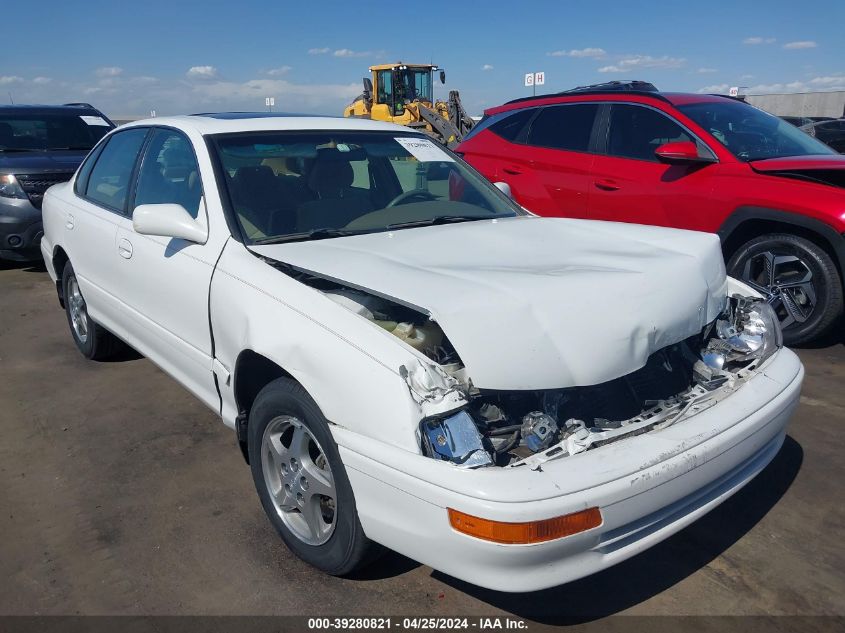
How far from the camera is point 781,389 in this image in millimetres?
2543

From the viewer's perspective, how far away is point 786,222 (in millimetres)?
4656

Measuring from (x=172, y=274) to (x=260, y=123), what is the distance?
3.03 ft

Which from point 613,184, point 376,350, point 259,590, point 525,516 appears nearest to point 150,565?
point 259,590

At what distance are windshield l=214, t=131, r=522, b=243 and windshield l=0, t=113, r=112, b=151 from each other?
6.23 metres

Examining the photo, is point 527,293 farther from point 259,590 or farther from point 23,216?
point 23,216

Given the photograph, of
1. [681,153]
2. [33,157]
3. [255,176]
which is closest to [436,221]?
[255,176]

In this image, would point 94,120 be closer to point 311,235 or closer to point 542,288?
point 311,235

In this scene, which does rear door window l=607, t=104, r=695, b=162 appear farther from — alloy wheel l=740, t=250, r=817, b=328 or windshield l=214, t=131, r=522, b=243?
windshield l=214, t=131, r=522, b=243

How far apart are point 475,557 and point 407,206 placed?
200 centimetres

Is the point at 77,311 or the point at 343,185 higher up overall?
the point at 343,185

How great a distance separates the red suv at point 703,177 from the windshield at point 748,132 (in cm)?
1

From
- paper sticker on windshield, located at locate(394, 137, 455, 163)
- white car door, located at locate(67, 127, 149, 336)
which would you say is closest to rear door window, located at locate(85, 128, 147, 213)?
white car door, located at locate(67, 127, 149, 336)

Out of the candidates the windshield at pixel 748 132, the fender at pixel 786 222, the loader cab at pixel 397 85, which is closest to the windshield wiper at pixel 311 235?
the fender at pixel 786 222

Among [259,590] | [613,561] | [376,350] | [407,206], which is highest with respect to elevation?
[407,206]
